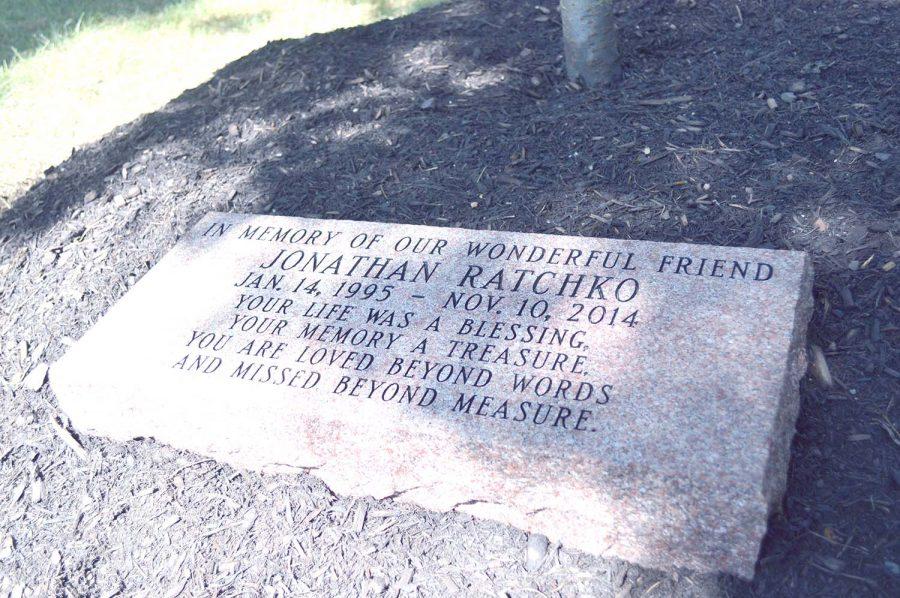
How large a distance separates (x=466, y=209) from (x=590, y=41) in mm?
1181

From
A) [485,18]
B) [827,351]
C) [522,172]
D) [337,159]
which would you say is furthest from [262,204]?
[827,351]

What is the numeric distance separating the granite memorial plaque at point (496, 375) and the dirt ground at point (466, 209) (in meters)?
0.15

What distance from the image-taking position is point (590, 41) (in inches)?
171

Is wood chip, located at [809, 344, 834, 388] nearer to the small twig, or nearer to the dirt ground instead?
the dirt ground

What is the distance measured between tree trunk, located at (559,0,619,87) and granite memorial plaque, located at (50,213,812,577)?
4.88 ft

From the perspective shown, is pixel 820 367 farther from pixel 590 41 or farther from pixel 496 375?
pixel 590 41

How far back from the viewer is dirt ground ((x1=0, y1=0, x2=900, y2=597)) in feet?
9.00

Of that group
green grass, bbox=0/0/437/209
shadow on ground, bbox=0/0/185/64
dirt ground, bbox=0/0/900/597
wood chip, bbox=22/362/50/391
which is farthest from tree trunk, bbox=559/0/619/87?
shadow on ground, bbox=0/0/185/64

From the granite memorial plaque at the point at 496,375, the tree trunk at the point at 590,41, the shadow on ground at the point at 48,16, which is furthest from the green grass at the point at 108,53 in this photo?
the tree trunk at the point at 590,41

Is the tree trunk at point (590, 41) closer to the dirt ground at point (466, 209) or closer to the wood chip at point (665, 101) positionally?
the dirt ground at point (466, 209)

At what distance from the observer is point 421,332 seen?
303 centimetres

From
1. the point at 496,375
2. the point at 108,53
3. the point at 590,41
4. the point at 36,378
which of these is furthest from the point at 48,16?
the point at 496,375

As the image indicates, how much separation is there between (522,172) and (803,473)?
78.7 inches

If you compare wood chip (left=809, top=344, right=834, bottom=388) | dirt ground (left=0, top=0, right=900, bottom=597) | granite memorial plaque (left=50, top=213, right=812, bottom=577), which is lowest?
wood chip (left=809, top=344, right=834, bottom=388)
